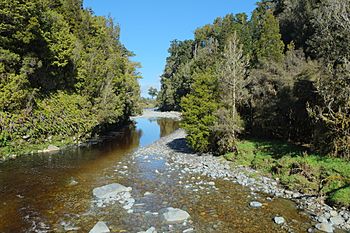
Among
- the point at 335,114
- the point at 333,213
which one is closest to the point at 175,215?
the point at 333,213

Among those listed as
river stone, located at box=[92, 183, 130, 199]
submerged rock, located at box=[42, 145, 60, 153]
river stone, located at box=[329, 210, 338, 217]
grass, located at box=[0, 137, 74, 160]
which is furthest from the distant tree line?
grass, located at box=[0, 137, 74, 160]

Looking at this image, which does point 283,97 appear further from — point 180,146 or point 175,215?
point 175,215

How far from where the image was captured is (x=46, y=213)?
42.1 ft

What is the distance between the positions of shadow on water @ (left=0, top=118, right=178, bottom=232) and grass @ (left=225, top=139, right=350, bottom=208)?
10.8 metres

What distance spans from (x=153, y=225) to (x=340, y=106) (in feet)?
41.5

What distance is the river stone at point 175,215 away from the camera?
12278 mm

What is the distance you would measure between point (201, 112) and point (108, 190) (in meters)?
11.8

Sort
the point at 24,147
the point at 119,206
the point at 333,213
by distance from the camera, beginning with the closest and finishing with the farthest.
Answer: the point at 333,213 → the point at 119,206 → the point at 24,147

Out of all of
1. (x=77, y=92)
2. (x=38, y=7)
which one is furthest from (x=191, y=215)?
(x=77, y=92)

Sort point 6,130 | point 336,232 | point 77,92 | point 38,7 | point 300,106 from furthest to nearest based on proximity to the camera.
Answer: point 77,92 → point 38,7 → point 6,130 → point 300,106 → point 336,232

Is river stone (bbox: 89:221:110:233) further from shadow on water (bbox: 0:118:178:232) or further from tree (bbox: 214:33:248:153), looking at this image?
tree (bbox: 214:33:248:153)

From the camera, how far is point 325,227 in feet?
37.5

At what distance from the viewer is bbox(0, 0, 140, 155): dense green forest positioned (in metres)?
25.5

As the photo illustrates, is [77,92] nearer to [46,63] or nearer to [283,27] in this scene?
[46,63]
